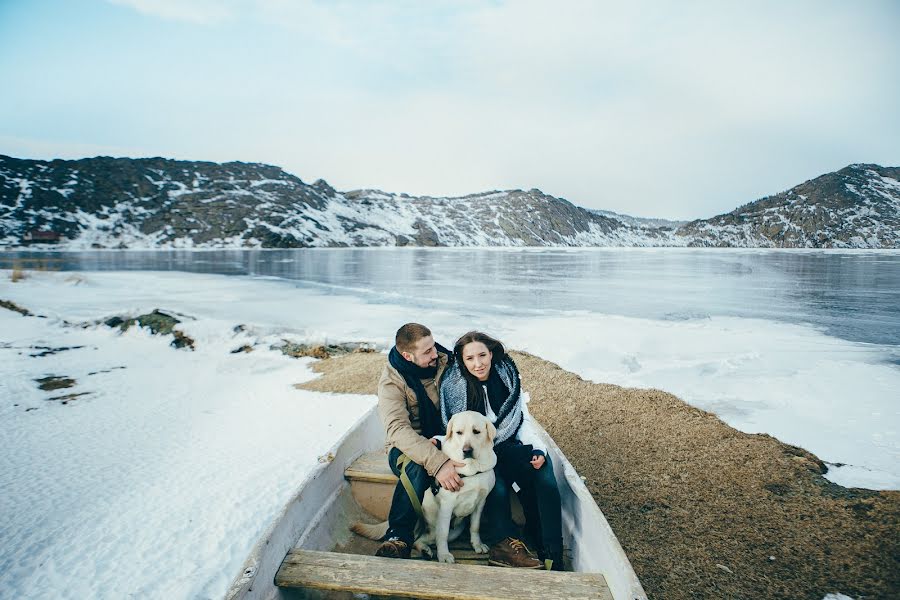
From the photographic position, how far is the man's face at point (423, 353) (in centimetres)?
377

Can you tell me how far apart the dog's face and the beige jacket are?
0.12 metres

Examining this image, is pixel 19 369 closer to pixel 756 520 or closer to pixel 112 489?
pixel 112 489

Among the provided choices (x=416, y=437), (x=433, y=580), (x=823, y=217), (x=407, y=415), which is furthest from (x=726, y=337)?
(x=823, y=217)

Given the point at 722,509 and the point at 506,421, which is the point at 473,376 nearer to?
the point at 506,421

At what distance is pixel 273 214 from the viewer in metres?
108

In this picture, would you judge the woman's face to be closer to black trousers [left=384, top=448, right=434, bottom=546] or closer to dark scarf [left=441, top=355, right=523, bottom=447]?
dark scarf [left=441, top=355, right=523, bottom=447]

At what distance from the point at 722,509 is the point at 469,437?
125 inches

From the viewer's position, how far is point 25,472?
586 cm

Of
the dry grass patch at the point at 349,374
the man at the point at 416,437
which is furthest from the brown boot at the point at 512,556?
the dry grass patch at the point at 349,374

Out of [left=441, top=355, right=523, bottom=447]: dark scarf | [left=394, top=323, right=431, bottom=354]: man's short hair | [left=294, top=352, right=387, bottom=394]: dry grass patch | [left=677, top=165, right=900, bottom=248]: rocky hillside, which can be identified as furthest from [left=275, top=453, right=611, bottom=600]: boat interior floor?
[left=677, top=165, right=900, bottom=248]: rocky hillside

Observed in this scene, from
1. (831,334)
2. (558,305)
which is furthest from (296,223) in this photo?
(831,334)

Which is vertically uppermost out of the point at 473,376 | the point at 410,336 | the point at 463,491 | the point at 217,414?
the point at 410,336

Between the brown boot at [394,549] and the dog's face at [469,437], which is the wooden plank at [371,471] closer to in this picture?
the brown boot at [394,549]

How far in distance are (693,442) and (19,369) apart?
12.6m
